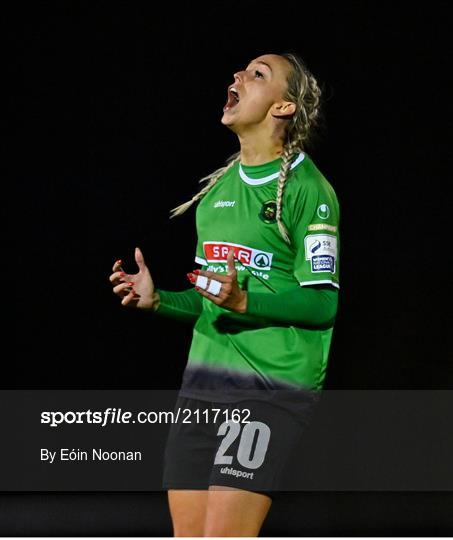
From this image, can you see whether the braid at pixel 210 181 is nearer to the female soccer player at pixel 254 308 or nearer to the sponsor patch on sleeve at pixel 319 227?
the female soccer player at pixel 254 308

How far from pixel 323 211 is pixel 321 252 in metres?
0.13

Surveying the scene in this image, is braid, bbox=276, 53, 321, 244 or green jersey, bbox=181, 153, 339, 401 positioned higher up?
braid, bbox=276, 53, 321, 244

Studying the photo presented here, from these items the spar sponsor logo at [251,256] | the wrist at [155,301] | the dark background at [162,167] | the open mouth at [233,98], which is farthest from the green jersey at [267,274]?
the dark background at [162,167]

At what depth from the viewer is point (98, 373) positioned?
12.1ft

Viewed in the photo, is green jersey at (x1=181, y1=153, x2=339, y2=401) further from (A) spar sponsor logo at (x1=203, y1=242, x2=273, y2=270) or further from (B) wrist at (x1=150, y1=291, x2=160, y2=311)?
(B) wrist at (x1=150, y1=291, x2=160, y2=311)

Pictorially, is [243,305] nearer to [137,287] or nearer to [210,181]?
[137,287]

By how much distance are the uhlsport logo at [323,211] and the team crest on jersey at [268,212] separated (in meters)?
0.12

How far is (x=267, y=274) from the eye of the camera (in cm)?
283

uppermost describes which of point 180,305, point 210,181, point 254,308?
point 210,181

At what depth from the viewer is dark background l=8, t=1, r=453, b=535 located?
3.71m

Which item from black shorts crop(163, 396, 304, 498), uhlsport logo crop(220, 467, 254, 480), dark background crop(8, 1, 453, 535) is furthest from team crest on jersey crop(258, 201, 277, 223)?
dark background crop(8, 1, 453, 535)

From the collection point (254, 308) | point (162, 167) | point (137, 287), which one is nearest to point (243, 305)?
point (254, 308)

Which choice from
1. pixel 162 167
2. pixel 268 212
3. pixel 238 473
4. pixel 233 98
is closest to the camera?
pixel 238 473

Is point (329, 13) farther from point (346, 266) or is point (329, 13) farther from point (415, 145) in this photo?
point (346, 266)
